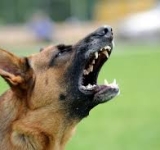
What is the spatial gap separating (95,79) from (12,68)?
0.75 meters

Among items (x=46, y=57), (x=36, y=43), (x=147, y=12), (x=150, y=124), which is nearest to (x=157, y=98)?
(x=150, y=124)

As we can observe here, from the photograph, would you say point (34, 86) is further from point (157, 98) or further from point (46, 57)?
point (157, 98)

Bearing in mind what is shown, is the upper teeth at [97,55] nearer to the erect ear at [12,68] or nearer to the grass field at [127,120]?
the erect ear at [12,68]

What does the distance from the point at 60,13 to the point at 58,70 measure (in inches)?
1676

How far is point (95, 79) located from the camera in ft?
22.0

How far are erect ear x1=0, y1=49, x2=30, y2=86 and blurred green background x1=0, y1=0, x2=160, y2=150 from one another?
146 inches

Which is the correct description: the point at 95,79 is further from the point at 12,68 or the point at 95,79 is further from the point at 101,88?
the point at 12,68

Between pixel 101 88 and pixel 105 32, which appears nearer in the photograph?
pixel 101 88

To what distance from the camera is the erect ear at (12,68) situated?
20.7 feet

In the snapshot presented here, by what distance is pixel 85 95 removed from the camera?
6.60 metres

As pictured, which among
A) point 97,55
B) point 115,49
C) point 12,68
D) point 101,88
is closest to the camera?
point 12,68

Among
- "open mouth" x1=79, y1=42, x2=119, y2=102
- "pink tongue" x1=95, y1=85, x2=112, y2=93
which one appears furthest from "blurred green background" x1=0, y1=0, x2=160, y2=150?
"pink tongue" x1=95, y1=85, x2=112, y2=93

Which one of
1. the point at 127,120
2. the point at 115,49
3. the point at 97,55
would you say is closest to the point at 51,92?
the point at 97,55

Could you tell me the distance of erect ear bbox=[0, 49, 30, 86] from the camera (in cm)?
632
